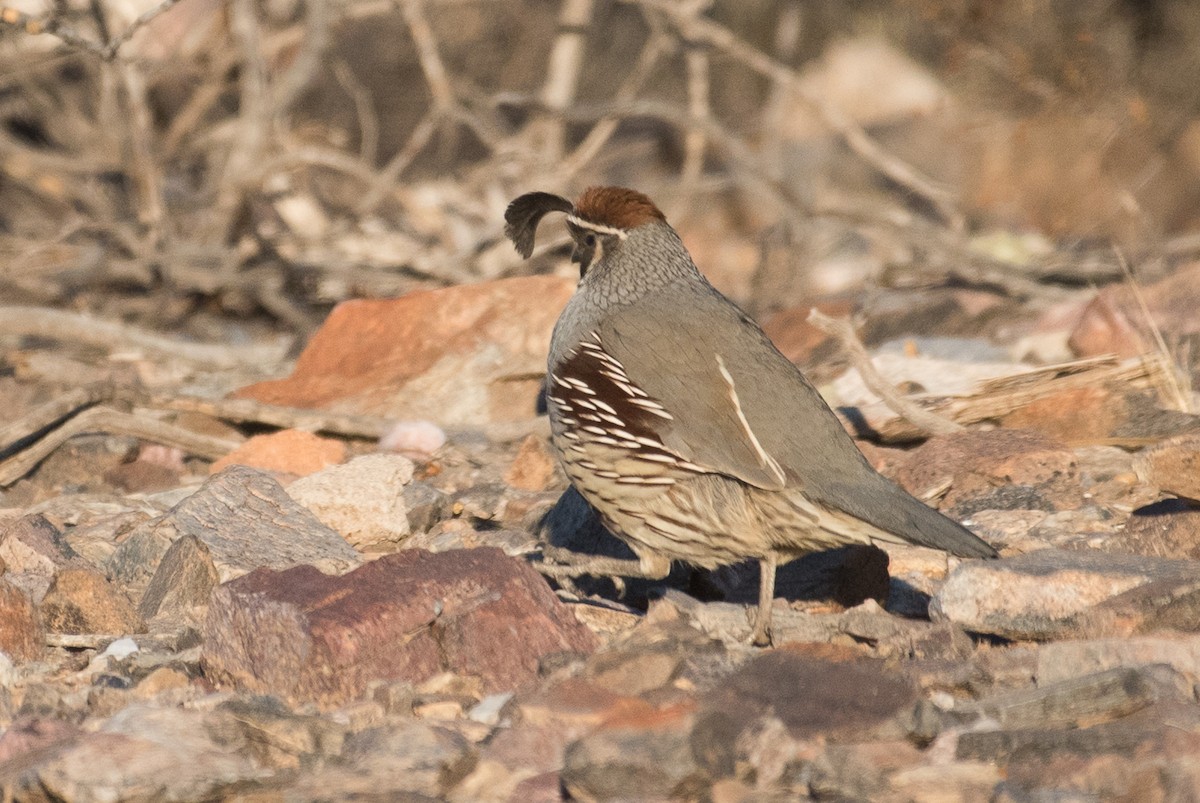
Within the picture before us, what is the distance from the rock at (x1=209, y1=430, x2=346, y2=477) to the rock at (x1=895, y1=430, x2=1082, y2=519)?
237cm

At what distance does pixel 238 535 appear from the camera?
201 inches

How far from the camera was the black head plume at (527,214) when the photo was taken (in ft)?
19.1

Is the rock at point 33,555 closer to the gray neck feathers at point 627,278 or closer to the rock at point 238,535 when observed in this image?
the rock at point 238,535

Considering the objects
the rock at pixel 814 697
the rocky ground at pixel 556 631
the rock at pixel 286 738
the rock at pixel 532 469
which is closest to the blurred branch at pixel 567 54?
the rocky ground at pixel 556 631

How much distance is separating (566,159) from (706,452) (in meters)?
5.99

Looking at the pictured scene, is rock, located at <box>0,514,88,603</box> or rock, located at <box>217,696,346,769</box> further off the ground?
rock, located at <box>217,696,346,769</box>

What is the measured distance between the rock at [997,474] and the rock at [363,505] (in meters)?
1.94

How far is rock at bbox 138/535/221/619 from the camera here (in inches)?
185

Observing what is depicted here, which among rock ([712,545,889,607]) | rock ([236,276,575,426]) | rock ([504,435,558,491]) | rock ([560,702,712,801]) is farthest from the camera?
rock ([236,276,575,426])

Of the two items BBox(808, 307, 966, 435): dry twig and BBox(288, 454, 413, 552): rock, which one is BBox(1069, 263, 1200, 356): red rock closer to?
BBox(808, 307, 966, 435): dry twig

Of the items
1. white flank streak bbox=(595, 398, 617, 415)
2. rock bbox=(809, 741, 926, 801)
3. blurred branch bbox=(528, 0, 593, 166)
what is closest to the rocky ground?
rock bbox=(809, 741, 926, 801)

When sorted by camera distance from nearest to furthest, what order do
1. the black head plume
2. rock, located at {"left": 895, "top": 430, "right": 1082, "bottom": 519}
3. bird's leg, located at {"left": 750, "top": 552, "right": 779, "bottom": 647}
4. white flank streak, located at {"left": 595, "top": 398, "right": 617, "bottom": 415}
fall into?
1. bird's leg, located at {"left": 750, "top": 552, "right": 779, "bottom": 647}
2. white flank streak, located at {"left": 595, "top": 398, "right": 617, "bottom": 415}
3. rock, located at {"left": 895, "top": 430, "right": 1082, "bottom": 519}
4. the black head plume

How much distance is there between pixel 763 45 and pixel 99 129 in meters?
7.46

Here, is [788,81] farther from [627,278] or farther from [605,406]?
[605,406]
